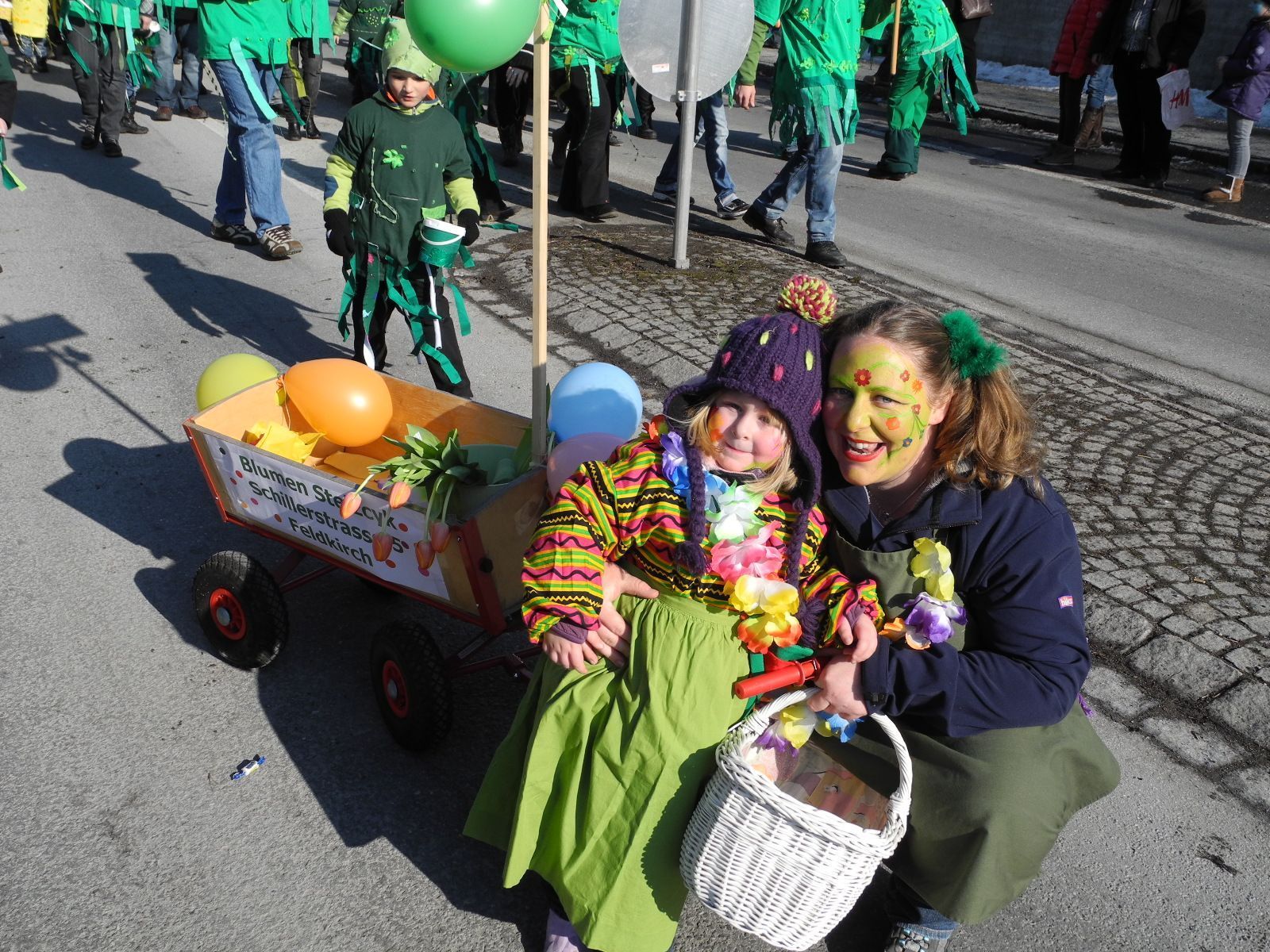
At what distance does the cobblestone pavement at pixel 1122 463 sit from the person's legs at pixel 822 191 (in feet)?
0.91

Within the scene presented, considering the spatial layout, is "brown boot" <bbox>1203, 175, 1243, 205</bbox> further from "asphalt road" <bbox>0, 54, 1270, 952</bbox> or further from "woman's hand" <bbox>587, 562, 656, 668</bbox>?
"woman's hand" <bbox>587, 562, 656, 668</bbox>

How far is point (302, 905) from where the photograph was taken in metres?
2.55

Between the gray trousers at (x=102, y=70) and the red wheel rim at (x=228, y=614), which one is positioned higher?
the gray trousers at (x=102, y=70)

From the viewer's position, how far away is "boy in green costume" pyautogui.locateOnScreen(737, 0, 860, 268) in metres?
6.88

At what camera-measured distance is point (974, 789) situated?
2.14 meters

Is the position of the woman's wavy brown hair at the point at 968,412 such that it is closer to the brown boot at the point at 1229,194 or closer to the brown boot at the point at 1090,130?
the brown boot at the point at 1229,194

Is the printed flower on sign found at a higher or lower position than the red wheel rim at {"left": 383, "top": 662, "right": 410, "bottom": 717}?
higher

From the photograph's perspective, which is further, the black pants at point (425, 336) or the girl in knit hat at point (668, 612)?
the black pants at point (425, 336)

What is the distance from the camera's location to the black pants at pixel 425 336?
4742mm

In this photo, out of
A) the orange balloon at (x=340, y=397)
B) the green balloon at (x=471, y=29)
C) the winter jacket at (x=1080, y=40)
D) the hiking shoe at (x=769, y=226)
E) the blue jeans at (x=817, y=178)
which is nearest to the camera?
the green balloon at (x=471, y=29)

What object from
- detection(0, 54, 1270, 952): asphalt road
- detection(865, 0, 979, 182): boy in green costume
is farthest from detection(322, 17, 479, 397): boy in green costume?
detection(865, 0, 979, 182): boy in green costume

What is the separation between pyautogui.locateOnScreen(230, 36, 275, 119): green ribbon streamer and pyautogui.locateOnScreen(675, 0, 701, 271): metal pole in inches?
104

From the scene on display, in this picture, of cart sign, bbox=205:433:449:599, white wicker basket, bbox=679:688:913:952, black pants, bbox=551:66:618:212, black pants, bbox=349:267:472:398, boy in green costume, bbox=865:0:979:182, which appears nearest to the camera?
white wicker basket, bbox=679:688:913:952

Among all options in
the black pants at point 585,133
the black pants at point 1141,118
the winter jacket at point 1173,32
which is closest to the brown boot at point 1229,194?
the black pants at point 1141,118
